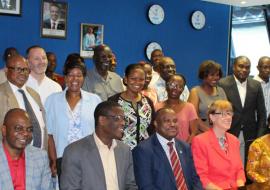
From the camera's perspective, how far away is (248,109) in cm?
522

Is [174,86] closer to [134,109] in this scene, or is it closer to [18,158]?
[134,109]

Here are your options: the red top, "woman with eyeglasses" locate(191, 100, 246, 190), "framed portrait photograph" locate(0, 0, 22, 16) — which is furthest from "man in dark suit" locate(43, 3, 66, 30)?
the red top

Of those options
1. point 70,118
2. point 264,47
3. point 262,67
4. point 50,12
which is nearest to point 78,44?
point 50,12

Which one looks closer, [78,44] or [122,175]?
[122,175]

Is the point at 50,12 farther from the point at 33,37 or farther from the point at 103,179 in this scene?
the point at 103,179

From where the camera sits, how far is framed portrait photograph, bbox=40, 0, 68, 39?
252 inches

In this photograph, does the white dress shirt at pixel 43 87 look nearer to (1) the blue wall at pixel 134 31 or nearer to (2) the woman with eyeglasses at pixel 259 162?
(2) the woman with eyeglasses at pixel 259 162

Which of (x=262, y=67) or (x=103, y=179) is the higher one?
(x=262, y=67)

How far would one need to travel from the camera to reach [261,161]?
382 centimetres

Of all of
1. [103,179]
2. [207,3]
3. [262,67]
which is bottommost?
[103,179]

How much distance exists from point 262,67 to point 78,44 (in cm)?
269

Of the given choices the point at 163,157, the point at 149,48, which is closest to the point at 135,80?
the point at 163,157

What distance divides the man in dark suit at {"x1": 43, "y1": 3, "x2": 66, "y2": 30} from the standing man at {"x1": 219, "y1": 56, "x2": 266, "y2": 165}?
8.55 ft

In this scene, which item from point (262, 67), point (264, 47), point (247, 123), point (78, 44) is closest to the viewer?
point (247, 123)
